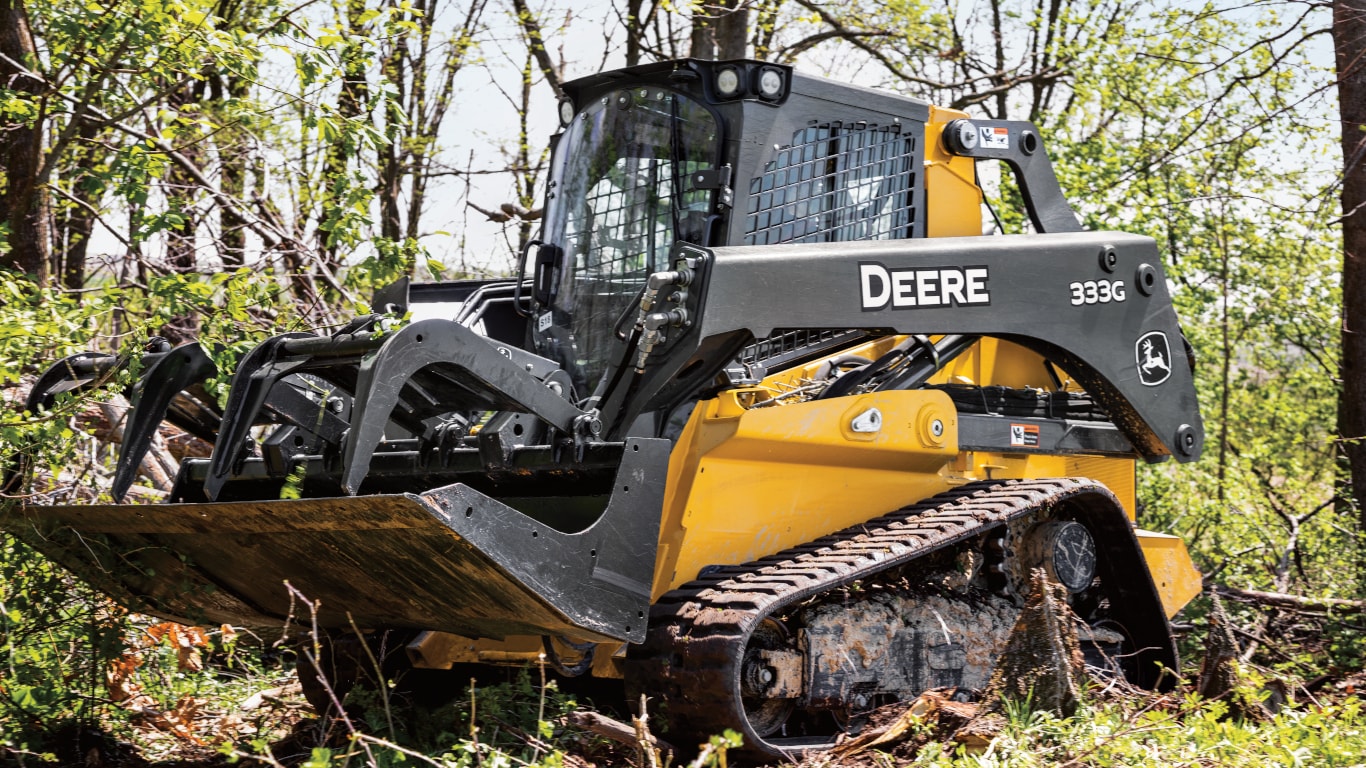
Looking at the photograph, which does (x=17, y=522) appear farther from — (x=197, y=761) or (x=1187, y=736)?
(x=1187, y=736)

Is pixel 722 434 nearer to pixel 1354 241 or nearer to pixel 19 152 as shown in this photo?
pixel 19 152

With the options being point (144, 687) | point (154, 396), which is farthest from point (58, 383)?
point (144, 687)

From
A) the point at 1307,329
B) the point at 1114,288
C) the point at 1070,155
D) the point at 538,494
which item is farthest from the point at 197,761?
the point at 1307,329

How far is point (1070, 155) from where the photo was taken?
13.7m

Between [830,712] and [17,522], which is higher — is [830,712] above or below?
below

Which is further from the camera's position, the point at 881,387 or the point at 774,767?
the point at 881,387

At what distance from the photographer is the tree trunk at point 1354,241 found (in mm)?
8250

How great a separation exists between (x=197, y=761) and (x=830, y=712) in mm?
2460

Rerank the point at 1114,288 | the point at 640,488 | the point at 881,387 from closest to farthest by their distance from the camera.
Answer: the point at 640,488 < the point at 881,387 < the point at 1114,288

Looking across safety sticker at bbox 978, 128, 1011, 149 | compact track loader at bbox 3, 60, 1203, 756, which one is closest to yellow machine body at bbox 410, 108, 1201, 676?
compact track loader at bbox 3, 60, 1203, 756

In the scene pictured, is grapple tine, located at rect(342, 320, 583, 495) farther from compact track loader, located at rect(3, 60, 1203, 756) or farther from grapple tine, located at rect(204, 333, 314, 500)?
grapple tine, located at rect(204, 333, 314, 500)

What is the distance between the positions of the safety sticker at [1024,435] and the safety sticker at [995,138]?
4.17 feet

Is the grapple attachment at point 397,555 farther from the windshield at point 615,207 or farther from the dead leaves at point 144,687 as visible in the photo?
the windshield at point 615,207

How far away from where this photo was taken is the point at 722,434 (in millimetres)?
4922
